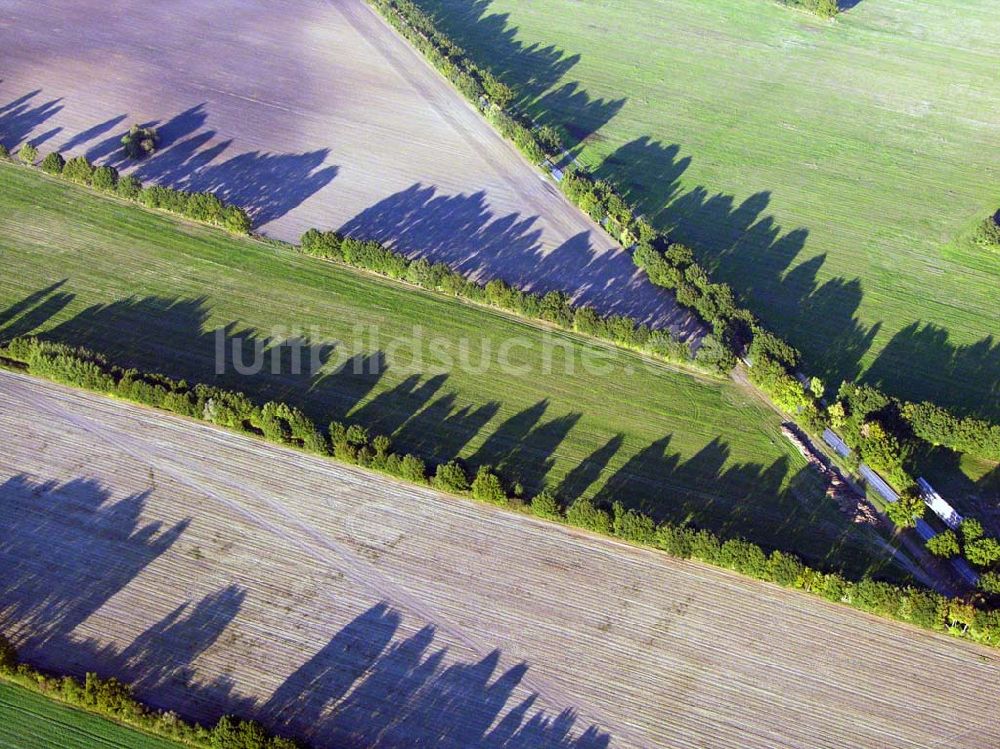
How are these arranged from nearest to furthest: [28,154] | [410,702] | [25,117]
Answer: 1. [410,702]
2. [28,154]
3. [25,117]

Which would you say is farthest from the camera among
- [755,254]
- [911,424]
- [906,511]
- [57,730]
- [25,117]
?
[25,117]

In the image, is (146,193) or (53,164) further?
(53,164)

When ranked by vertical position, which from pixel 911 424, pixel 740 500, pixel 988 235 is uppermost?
pixel 988 235

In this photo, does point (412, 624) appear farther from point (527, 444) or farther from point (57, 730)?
point (57, 730)

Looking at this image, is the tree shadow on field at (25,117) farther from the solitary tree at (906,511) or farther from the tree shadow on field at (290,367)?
the solitary tree at (906,511)

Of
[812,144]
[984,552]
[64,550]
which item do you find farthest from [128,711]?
[812,144]

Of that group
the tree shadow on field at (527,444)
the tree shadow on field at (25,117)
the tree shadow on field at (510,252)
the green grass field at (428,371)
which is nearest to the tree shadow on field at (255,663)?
the tree shadow on field at (527,444)

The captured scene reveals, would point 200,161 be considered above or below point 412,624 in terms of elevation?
above

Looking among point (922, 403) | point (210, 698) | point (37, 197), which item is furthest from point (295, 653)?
point (37, 197)
